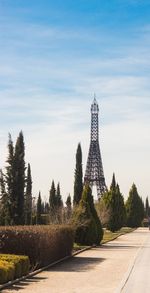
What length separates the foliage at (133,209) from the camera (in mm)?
89125

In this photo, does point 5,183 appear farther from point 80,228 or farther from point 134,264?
point 134,264

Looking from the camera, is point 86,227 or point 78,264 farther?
point 86,227

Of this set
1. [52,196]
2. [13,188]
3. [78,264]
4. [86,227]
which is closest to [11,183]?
[13,188]

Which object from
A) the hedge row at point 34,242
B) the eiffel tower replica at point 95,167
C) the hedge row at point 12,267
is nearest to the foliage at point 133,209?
the eiffel tower replica at point 95,167

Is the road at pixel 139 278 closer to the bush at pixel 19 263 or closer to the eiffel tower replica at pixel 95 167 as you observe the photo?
the bush at pixel 19 263

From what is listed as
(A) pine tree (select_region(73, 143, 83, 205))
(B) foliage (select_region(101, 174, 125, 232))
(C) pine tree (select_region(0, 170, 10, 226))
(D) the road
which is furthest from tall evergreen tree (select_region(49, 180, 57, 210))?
(D) the road

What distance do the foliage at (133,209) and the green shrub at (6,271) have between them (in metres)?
73.6

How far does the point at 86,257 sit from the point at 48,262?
15.0 ft

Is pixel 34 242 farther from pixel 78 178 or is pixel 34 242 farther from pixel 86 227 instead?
pixel 78 178

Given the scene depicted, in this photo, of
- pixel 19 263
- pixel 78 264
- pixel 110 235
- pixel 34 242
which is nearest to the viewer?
pixel 19 263

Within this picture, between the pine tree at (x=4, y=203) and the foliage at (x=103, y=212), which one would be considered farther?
the foliage at (x=103, y=212)

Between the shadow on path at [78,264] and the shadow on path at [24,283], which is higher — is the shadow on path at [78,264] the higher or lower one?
the higher one

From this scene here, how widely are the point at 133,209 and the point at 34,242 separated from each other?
229ft

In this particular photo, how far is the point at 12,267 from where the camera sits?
54.1 feet
